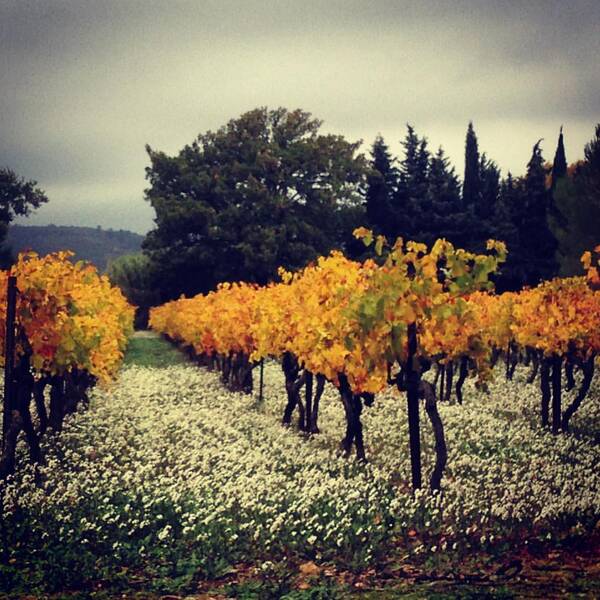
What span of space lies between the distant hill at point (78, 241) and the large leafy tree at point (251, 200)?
19.3 feet

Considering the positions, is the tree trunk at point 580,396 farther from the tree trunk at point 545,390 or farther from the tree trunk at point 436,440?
the tree trunk at point 436,440

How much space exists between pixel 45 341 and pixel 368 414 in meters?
11.6

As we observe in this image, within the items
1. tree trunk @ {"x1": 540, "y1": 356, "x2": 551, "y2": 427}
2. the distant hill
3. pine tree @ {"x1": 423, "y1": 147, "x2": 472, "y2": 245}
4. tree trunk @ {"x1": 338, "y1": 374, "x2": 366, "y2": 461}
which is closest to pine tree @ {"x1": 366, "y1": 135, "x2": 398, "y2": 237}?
pine tree @ {"x1": 423, "y1": 147, "x2": 472, "y2": 245}

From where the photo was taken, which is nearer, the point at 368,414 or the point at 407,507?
the point at 407,507

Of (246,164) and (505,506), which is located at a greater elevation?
(246,164)

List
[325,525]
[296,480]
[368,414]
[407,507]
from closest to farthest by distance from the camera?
[325,525] < [407,507] < [296,480] < [368,414]

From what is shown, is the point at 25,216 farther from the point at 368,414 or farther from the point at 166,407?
the point at 368,414

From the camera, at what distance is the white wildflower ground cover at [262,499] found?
37.2 feet

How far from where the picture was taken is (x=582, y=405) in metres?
25.5

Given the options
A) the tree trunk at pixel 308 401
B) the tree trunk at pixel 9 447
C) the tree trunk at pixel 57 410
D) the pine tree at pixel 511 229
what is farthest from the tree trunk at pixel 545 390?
the pine tree at pixel 511 229

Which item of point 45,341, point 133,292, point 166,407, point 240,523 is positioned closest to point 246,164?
point 133,292

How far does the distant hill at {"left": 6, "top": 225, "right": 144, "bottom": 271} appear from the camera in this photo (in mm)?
21734

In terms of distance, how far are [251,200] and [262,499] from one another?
47.4 m

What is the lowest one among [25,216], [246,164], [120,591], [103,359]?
[120,591]
